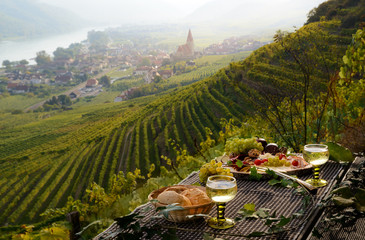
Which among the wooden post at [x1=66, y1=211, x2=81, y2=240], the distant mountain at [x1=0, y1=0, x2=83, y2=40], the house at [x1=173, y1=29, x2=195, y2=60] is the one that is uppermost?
the distant mountain at [x1=0, y1=0, x2=83, y2=40]

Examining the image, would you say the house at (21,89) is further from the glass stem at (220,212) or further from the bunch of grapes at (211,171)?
the glass stem at (220,212)

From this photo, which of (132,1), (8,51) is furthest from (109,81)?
(132,1)

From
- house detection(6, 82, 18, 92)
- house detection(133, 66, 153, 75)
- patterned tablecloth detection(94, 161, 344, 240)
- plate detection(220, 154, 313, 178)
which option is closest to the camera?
patterned tablecloth detection(94, 161, 344, 240)

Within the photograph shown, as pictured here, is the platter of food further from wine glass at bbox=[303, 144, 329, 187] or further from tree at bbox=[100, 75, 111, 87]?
tree at bbox=[100, 75, 111, 87]

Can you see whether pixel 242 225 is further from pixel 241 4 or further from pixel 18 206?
pixel 241 4

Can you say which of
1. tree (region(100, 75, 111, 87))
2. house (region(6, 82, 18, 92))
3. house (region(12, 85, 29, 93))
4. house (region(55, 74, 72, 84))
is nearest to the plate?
tree (region(100, 75, 111, 87))

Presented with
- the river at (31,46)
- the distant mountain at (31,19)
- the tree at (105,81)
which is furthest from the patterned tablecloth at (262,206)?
the distant mountain at (31,19)
